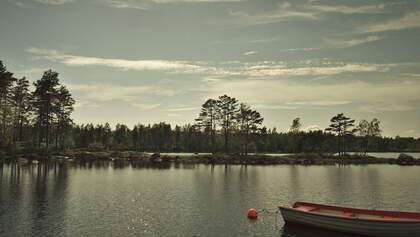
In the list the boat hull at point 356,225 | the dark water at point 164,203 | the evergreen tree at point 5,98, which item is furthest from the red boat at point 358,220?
the evergreen tree at point 5,98

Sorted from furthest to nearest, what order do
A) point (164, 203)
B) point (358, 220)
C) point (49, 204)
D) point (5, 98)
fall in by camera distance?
point (5, 98) → point (164, 203) → point (49, 204) → point (358, 220)

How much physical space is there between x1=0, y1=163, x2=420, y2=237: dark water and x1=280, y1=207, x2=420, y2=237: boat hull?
82cm

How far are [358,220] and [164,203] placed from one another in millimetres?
20066

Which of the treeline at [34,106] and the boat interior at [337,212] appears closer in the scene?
the boat interior at [337,212]

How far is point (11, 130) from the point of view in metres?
108

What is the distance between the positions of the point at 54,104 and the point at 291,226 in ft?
304

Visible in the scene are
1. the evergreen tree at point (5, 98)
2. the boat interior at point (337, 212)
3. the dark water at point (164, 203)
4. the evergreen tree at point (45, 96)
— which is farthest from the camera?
the evergreen tree at point (45, 96)

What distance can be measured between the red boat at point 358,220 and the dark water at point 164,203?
3.03ft

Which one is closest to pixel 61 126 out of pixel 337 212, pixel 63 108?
pixel 63 108

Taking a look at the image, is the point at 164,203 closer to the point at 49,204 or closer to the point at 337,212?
the point at 49,204

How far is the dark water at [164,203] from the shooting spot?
26.0 m

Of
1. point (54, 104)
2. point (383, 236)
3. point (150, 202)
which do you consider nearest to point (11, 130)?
point (54, 104)

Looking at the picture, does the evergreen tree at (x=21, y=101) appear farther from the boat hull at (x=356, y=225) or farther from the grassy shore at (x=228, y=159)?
→ the boat hull at (x=356, y=225)

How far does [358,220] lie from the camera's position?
81.3 feet
